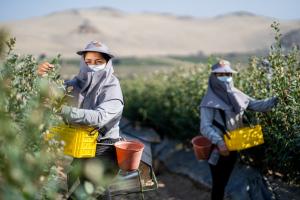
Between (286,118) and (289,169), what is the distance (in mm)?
711

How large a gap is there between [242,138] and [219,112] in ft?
1.15

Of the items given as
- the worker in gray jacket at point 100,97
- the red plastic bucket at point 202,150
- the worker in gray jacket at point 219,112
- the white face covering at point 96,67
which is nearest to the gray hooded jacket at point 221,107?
the worker in gray jacket at point 219,112

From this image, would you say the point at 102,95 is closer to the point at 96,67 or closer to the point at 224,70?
the point at 96,67

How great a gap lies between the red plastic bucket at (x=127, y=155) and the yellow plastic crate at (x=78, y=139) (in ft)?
0.90

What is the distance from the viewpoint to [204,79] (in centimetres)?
791

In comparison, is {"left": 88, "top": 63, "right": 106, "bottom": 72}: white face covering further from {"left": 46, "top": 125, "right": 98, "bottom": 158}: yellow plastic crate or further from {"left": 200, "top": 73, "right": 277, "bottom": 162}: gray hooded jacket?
{"left": 200, "top": 73, "right": 277, "bottom": 162}: gray hooded jacket

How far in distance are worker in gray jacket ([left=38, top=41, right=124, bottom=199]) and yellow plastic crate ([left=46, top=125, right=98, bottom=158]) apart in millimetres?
90

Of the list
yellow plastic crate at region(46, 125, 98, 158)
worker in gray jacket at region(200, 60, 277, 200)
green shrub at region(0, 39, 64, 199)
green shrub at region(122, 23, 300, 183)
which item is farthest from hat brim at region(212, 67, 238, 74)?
green shrub at region(0, 39, 64, 199)

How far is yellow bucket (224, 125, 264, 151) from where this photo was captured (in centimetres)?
466

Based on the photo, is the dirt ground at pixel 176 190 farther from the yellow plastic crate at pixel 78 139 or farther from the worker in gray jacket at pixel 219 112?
the yellow plastic crate at pixel 78 139

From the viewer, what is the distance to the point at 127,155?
3.83 metres

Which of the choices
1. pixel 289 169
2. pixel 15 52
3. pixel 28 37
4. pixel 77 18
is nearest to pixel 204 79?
pixel 289 169

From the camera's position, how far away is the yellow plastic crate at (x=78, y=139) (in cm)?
357

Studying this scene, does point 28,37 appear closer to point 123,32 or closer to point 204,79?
point 123,32
